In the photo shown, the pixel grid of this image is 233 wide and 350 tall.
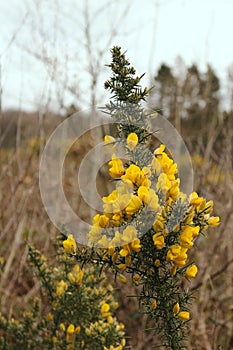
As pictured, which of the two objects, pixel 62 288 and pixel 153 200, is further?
pixel 62 288

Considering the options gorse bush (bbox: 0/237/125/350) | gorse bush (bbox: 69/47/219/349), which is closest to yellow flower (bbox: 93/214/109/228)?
gorse bush (bbox: 69/47/219/349)

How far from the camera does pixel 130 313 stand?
10.7ft

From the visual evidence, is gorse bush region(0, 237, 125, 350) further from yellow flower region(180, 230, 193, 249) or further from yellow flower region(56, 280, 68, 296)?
yellow flower region(180, 230, 193, 249)

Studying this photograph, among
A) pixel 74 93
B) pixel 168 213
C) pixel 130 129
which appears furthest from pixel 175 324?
pixel 74 93

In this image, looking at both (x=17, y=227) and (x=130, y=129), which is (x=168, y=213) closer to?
(x=130, y=129)

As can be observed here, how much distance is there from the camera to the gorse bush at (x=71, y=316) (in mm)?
1940

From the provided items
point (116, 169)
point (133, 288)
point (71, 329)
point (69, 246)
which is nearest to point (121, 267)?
point (69, 246)

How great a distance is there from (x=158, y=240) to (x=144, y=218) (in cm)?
7

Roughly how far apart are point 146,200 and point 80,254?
0.26m

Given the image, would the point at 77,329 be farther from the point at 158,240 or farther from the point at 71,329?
the point at 158,240

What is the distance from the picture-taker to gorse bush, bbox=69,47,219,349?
1193mm

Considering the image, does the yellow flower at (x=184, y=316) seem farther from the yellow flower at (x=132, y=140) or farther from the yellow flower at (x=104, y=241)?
the yellow flower at (x=132, y=140)

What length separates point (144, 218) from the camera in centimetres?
121

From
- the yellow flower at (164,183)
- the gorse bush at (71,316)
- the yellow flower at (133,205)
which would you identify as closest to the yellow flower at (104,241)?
the yellow flower at (133,205)
